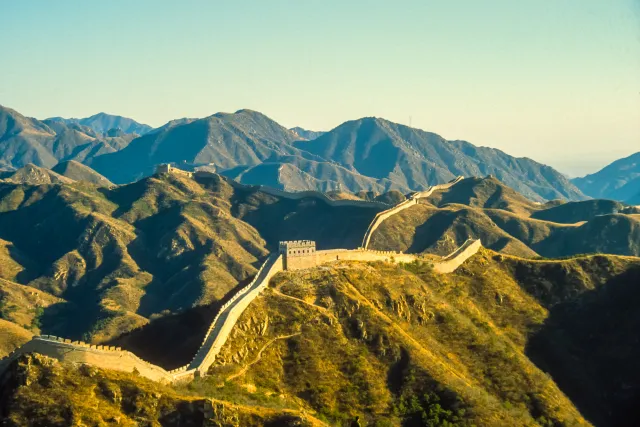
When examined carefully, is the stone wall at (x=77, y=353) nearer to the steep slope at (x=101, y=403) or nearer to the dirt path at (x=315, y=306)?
the steep slope at (x=101, y=403)

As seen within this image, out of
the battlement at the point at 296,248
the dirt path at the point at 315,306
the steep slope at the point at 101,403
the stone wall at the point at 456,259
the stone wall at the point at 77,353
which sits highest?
the battlement at the point at 296,248

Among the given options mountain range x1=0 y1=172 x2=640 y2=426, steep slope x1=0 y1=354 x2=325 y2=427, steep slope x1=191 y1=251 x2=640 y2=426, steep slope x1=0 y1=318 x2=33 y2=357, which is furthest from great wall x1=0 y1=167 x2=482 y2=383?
steep slope x1=0 y1=318 x2=33 y2=357

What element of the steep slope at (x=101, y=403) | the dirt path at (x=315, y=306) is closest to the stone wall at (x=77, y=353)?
the steep slope at (x=101, y=403)

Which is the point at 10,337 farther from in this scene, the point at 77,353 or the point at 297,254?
the point at 77,353

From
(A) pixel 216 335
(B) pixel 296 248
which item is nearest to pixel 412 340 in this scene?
(B) pixel 296 248

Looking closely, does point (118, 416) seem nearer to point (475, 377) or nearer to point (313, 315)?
point (313, 315)

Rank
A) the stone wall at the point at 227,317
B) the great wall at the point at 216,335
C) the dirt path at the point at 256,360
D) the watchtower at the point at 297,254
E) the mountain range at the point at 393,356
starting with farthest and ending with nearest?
the watchtower at the point at 297,254
the dirt path at the point at 256,360
the stone wall at the point at 227,317
the great wall at the point at 216,335
the mountain range at the point at 393,356

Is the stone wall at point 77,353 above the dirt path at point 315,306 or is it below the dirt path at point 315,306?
below

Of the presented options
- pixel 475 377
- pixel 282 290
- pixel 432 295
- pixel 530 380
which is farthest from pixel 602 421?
pixel 282 290
